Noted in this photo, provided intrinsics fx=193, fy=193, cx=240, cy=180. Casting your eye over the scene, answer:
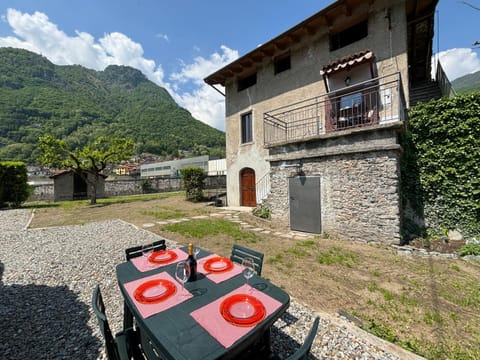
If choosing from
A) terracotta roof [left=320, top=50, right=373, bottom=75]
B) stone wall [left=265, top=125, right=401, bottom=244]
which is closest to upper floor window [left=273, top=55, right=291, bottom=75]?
terracotta roof [left=320, top=50, right=373, bottom=75]

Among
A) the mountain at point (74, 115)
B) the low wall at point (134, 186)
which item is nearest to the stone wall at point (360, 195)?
the low wall at point (134, 186)

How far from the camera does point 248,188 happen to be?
38.5 ft

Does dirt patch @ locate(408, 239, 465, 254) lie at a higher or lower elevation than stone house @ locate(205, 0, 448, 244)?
lower

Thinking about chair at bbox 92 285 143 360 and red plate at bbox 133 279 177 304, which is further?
red plate at bbox 133 279 177 304

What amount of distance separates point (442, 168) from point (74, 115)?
60178 mm

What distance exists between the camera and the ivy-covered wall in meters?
5.45

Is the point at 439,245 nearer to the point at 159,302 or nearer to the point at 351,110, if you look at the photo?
the point at 351,110

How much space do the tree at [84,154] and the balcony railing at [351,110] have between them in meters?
12.3

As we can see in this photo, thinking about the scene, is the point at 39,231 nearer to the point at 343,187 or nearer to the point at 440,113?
the point at 343,187

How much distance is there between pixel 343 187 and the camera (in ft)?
19.8

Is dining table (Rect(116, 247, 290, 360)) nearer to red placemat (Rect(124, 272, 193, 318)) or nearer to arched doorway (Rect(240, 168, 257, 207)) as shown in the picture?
red placemat (Rect(124, 272, 193, 318))

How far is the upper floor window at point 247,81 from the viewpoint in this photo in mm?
11836

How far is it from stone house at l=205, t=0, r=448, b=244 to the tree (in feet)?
31.7

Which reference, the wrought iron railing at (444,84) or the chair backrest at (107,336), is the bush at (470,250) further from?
the wrought iron railing at (444,84)
